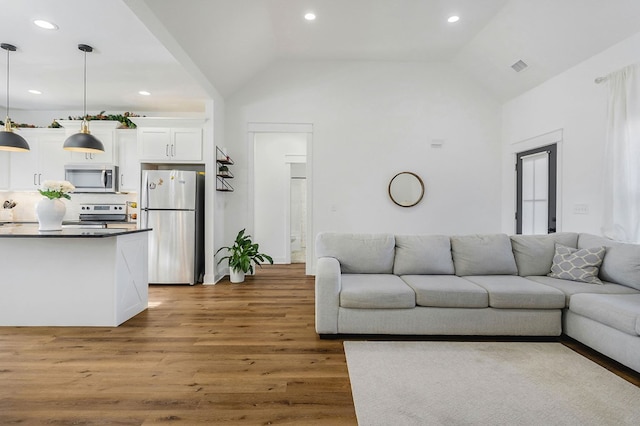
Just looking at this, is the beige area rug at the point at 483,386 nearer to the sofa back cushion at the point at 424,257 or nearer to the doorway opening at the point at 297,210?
the sofa back cushion at the point at 424,257

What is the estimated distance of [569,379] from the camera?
79.0 inches

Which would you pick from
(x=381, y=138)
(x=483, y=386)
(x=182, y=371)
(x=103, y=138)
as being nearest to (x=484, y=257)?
(x=483, y=386)

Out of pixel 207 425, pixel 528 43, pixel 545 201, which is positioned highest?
pixel 528 43

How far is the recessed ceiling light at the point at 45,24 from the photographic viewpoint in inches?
104

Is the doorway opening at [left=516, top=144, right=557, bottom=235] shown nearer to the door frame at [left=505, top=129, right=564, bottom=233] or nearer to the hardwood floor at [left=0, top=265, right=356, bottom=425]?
the door frame at [left=505, top=129, right=564, bottom=233]

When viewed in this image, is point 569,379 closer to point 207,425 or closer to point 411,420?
point 411,420

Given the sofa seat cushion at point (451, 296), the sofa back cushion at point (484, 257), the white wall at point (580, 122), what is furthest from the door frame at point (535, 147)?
the sofa seat cushion at point (451, 296)

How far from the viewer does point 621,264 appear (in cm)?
271

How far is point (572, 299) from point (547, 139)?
8.50 ft

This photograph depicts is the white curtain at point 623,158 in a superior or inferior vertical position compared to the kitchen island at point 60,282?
superior

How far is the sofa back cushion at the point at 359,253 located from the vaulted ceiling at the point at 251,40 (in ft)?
8.60

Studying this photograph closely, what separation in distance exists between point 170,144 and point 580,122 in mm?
5408

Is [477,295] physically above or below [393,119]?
below

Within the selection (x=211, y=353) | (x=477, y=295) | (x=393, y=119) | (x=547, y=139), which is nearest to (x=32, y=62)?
(x=211, y=353)
